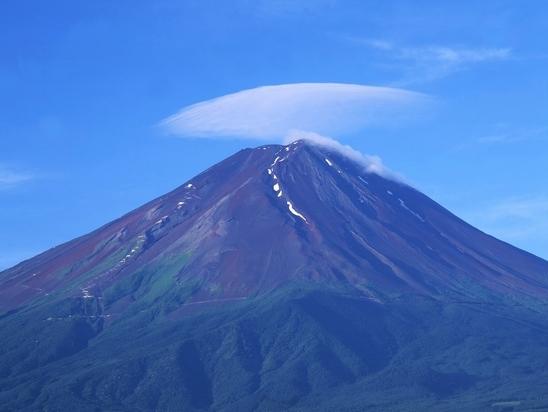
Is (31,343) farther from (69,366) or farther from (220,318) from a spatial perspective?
(220,318)

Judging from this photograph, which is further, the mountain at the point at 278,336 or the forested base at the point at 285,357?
the mountain at the point at 278,336

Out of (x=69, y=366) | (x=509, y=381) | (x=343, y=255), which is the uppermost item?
(x=343, y=255)

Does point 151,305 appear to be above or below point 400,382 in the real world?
above

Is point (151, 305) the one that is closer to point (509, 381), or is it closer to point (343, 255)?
point (343, 255)

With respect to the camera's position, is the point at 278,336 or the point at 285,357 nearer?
the point at 285,357

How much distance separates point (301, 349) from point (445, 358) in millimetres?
20135

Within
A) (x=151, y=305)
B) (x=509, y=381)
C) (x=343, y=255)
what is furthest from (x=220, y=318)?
(x=509, y=381)

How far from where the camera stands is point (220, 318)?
179000 millimetres

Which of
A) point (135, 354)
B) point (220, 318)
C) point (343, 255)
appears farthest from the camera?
point (343, 255)

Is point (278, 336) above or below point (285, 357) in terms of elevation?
above

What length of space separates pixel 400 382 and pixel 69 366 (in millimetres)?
46582

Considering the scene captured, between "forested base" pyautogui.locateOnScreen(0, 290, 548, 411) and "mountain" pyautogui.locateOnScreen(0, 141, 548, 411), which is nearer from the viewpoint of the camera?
"forested base" pyautogui.locateOnScreen(0, 290, 548, 411)

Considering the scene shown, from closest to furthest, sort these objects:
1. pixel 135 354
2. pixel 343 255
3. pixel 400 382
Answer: pixel 400 382 < pixel 135 354 < pixel 343 255

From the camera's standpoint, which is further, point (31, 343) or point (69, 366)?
point (31, 343)
